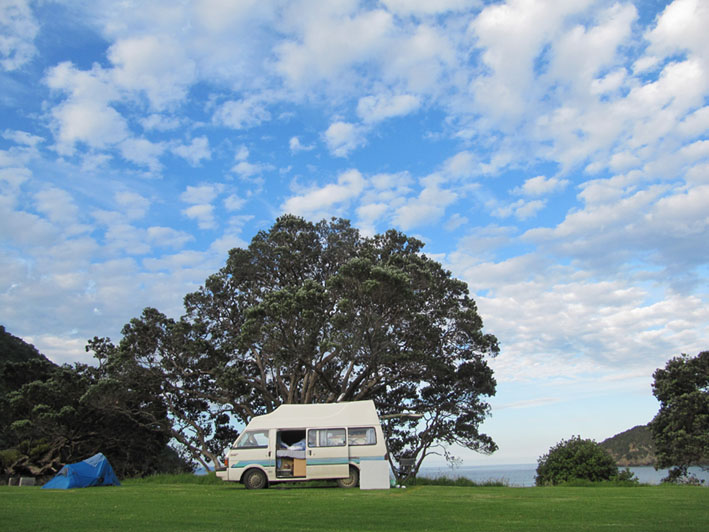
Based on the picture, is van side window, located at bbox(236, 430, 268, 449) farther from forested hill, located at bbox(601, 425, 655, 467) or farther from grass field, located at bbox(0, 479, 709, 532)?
forested hill, located at bbox(601, 425, 655, 467)

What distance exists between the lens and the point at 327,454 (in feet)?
56.3

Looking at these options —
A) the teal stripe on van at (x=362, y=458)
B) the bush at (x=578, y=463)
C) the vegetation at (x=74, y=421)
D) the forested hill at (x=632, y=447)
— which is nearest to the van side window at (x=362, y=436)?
the teal stripe on van at (x=362, y=458)

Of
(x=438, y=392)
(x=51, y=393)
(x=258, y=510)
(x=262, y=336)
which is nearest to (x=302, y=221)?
(x=262, y=336)

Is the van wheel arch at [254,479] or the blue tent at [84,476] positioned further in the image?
the blue tent at [84,476]

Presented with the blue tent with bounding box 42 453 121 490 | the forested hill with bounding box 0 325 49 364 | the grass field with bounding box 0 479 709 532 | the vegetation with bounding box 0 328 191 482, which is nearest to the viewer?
the grass field with bounding box 0 479 709 532

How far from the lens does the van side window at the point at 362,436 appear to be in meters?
17.3

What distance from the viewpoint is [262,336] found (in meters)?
24.5

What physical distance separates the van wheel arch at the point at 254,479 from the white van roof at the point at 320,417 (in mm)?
1305

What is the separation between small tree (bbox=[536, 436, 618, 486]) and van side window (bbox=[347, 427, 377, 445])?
8830mm

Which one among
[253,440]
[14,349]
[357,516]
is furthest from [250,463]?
[14,349]

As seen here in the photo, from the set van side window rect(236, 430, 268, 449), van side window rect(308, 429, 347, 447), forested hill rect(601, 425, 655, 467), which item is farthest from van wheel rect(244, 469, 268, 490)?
forested hill rect(601, 425, 655, 467)

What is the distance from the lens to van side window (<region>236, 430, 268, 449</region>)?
57.2ft

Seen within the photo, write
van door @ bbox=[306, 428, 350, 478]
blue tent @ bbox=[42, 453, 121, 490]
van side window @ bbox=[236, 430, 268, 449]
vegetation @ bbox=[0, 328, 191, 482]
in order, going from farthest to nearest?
1. vegetation @ bbox=[0, 328, 191, 482]
2. blue tent @ bbox=[42, 453, 121, 490]
3. van side window @ bbox=[236, 430, 268, 449]
4. van door @ bbox=[306, 428, 350, 478]

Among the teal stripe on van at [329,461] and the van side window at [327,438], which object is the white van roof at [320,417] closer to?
the van side window at [327,438]
